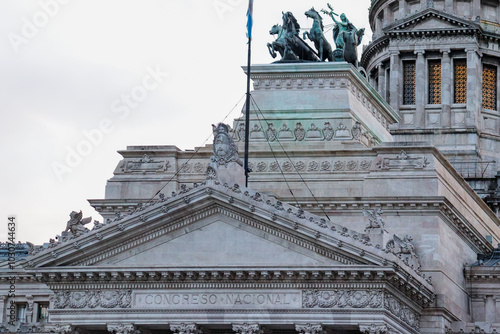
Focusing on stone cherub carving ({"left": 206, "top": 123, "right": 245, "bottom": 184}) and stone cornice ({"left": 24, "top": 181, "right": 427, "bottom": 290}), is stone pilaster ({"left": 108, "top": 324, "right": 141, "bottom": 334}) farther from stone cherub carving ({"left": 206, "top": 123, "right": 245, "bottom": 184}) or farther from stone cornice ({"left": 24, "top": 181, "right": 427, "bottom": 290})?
stone cherub carving ({"left": 206, "top": 123, "right": 245, "bottom": 184})

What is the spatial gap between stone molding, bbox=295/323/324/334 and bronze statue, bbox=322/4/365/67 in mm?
22563

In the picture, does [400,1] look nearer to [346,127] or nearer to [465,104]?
[465,104]

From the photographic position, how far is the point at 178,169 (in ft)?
294

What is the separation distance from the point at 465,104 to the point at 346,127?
114 feet

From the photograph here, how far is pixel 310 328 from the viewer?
7675cm

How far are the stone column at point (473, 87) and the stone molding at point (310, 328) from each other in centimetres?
4848

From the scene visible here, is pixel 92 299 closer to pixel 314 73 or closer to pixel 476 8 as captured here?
pixel 314 73

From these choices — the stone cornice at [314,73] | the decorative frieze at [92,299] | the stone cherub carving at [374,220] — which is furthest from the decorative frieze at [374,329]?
the stone cornice at [314,73]

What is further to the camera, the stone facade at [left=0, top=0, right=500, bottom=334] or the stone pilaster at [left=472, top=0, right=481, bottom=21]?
the stone pilaster at [left=472, top=0, right=481, bottom=21]

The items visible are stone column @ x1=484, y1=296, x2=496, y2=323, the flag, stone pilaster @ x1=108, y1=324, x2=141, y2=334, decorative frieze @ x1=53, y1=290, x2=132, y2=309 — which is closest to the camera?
stone pilaster @ x1=108, y1=324, x2=141, y2=334

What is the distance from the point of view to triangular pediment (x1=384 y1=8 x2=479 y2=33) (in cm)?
12312

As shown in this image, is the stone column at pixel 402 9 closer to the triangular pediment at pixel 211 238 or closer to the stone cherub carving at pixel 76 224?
the stone cherub carving at pixel 76 224

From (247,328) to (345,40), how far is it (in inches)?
961

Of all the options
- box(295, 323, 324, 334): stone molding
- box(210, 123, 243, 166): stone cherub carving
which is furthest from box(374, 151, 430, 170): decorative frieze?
box(295, 323, 324, 334): stone molding
